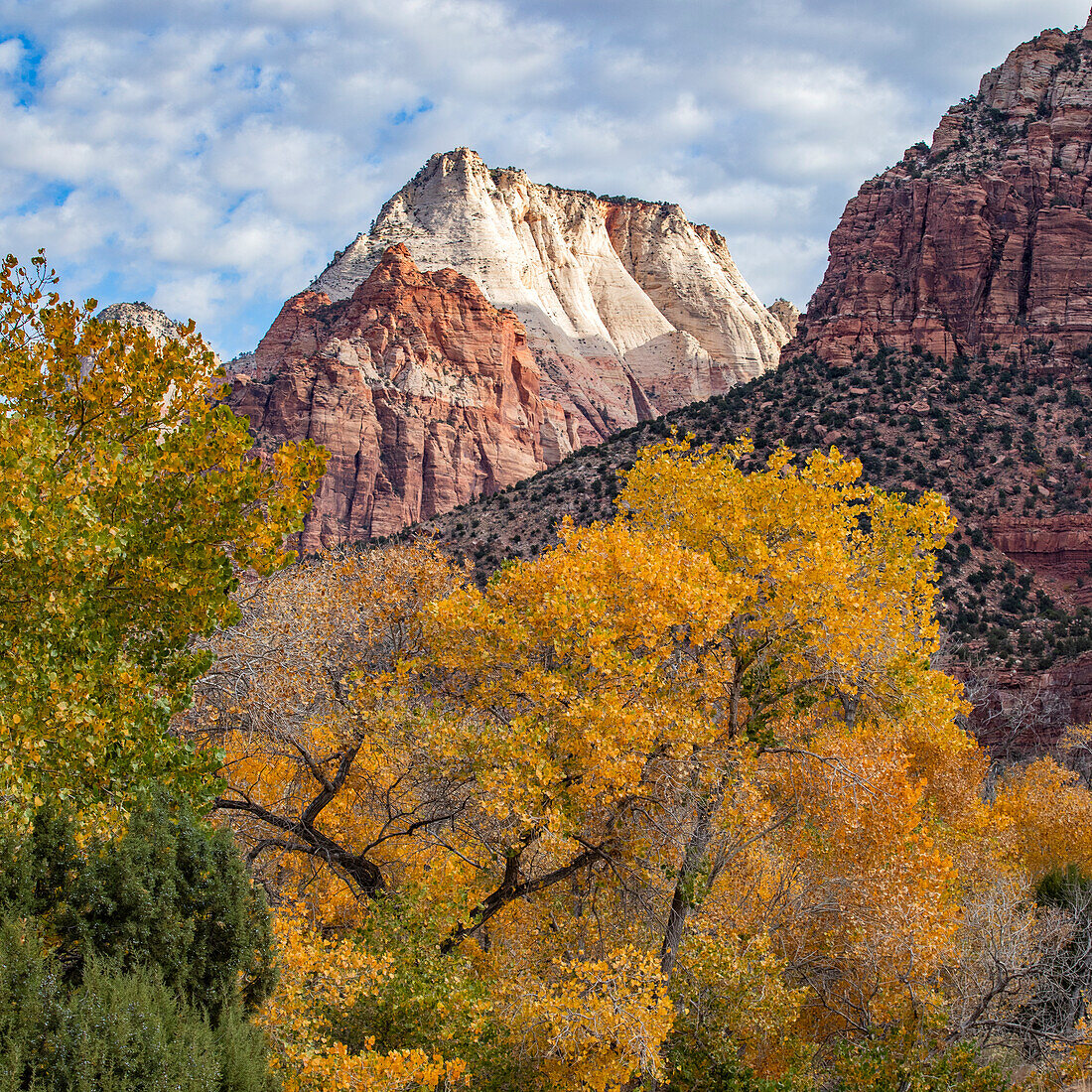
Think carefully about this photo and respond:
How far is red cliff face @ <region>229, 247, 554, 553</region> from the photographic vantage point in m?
94.7

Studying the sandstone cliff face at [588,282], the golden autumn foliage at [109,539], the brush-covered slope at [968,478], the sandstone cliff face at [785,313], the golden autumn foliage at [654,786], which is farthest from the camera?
the sandstone cliff face at [785,313]

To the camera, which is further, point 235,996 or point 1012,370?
point 1012,370

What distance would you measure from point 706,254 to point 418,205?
5712 centimetres

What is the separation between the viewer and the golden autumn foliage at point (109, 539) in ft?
21.4

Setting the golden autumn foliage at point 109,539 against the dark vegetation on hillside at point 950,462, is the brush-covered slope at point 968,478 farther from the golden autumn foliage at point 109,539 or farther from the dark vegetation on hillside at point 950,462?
the golden autumn foliage at point 109,539

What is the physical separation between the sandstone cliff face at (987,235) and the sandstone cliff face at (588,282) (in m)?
49.4

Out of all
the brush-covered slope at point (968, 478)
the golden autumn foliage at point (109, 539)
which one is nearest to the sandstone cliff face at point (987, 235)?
the brush-covered slope at point (968, 478)

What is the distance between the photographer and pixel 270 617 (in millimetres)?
16219

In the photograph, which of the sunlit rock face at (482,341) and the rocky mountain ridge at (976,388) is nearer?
the rocky mountain ridge at (976,388)

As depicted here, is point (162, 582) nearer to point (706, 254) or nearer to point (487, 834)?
point (487, 834)

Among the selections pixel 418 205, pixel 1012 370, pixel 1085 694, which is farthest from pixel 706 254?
pixel 1085 694

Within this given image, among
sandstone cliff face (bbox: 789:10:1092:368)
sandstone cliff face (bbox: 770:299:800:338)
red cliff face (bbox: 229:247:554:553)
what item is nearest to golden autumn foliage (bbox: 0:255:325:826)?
sandstone cliff face (bbox: 789:10:1092:368)

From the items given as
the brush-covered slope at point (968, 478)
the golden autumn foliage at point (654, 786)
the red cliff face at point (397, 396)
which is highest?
the red cliff face at point (397, 396)

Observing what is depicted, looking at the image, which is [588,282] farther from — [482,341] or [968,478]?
Result: [968,478]
